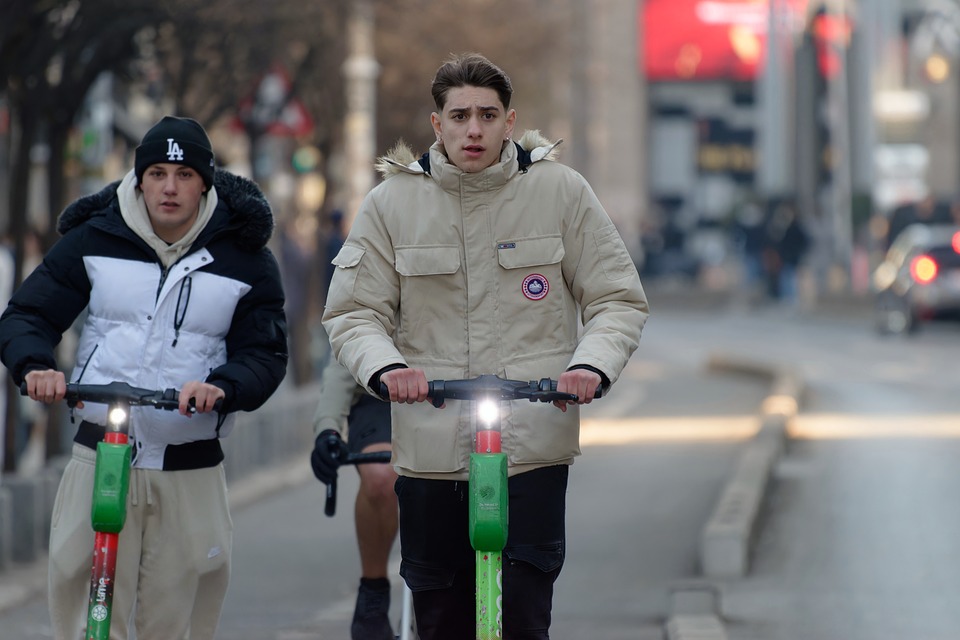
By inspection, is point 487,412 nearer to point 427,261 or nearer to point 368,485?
point 427,261

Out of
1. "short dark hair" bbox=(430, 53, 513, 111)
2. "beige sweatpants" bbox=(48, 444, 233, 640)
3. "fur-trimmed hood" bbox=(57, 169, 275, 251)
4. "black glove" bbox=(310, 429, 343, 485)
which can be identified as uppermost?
"short dark hair" bbox=(430, 53, 513, 111)

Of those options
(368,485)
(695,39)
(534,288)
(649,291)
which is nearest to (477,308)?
(534,288)

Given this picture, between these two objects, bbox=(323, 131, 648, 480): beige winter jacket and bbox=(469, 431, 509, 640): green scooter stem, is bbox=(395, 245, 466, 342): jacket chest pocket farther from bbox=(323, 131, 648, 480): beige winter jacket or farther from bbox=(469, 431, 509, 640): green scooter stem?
bbox=(469, 431, 509, 640): green scooter stem

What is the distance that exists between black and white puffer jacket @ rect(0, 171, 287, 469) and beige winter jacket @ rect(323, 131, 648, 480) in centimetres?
56

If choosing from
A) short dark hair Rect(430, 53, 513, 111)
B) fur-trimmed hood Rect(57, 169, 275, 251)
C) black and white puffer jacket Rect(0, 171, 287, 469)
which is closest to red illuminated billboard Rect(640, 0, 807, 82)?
fur-trimmed hood Rect(57, 169, 275, 251)

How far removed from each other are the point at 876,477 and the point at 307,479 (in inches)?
158

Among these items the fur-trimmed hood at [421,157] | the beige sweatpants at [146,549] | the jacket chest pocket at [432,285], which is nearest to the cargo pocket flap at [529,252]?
the jacket chest pocket at [432,285]

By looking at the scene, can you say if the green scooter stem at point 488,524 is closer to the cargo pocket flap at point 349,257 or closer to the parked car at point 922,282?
the cargo pocket flap at point 349,257

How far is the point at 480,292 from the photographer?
16.4 feet

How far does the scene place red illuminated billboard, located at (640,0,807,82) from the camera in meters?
89.1

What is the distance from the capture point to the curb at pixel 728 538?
8.14m

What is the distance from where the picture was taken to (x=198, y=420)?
557 cm

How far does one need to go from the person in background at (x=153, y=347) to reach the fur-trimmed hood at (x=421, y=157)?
0.58 meters

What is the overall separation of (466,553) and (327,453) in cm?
162
